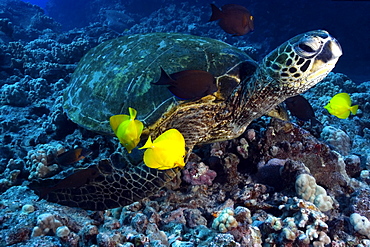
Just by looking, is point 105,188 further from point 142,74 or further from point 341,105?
point 341,105

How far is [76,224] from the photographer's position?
1816mm

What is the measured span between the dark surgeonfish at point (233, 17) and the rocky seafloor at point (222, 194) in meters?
1.44

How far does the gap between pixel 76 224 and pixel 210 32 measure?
13.7m

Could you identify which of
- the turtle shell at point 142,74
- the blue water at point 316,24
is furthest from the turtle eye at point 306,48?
the blue water at point 316,24

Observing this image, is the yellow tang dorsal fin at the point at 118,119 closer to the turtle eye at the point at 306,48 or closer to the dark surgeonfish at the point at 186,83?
the dark surgeonfish at the point at 186,83

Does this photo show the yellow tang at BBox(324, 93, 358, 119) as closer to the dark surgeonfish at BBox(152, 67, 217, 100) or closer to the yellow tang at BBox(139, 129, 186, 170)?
the dark surgeonfish at BBox(152, 67, 217, 100)

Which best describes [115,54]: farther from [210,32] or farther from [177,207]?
[210,32]

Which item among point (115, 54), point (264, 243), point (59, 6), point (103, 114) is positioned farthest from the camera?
point (59, 6)

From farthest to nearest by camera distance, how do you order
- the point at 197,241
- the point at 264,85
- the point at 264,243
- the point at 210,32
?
1. the point at 210,32
2. the point at 264,85
3. the point at 264,243
4. the point at 197,241

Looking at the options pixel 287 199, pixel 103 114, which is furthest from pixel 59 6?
pixel 287 199

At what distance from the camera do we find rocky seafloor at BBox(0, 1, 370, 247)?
5.45 feet

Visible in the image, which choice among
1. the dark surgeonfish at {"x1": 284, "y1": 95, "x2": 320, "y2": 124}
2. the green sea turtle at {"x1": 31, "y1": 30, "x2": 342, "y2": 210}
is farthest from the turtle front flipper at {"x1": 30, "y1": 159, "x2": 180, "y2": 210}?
the dark surgeonfish at {"x1": 284, "y1": 95, "x2": 320, "y2": 124}

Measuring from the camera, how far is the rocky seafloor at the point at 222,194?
166 cm

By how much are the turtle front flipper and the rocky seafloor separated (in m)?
0.10
